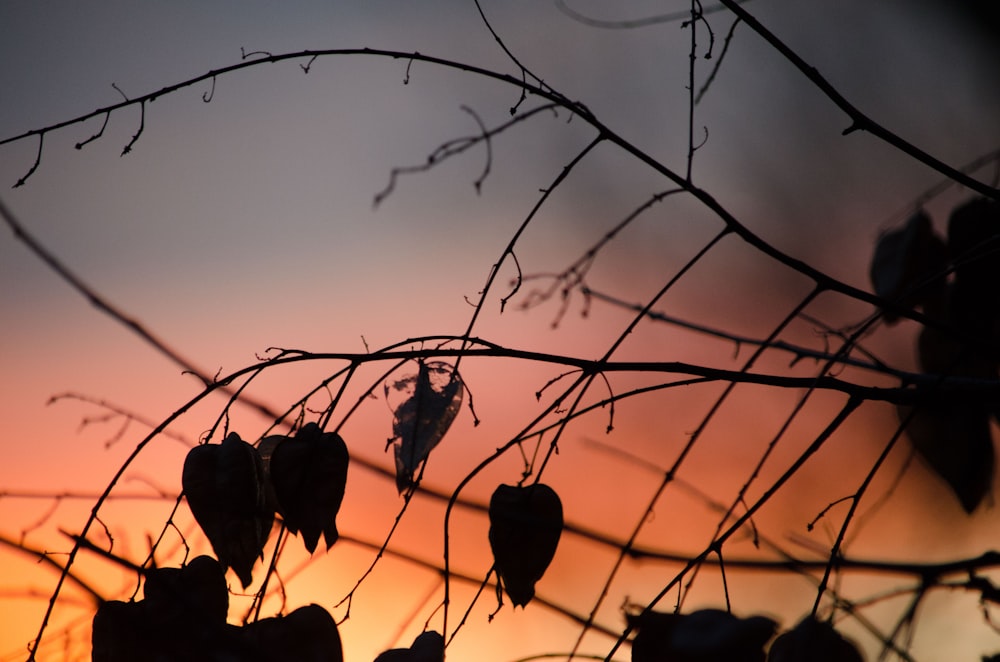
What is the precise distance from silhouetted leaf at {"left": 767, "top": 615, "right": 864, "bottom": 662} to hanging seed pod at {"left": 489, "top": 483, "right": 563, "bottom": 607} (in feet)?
0.58

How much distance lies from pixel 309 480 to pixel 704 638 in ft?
0.97

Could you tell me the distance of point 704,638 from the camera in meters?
0.56

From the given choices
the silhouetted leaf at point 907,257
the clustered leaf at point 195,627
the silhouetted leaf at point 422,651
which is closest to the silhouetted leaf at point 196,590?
the clustered leaf at point 195,627

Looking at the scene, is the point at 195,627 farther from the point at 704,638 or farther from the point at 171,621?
the point at 704,638

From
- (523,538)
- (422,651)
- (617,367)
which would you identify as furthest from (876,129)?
(422,651)

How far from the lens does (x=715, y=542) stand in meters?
0.62

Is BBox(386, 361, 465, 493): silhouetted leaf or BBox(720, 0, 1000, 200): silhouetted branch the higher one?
BBox(720, 0, 1000, 200): silhouetted branch

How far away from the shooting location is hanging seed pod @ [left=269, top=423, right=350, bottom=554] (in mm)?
626

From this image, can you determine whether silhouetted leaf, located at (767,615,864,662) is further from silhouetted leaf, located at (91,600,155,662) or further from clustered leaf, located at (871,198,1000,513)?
silhouetted leaf, located at (91,600,155,662)

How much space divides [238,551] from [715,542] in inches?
13.7

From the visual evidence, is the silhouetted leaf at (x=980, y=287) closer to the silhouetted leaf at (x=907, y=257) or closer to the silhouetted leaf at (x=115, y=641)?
the silhouetted leaf at (x=907, y=257)

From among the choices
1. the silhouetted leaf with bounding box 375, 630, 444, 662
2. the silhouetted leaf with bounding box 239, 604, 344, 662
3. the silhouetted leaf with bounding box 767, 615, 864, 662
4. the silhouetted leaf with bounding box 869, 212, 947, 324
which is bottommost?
the silhouetted leaf with bounding box 767, 615, 864, 662

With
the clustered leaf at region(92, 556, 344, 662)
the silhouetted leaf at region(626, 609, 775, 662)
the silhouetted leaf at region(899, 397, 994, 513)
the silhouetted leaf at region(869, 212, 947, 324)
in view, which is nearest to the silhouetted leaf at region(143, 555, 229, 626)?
the clustered leaf at region(92, 556, 344, 662)

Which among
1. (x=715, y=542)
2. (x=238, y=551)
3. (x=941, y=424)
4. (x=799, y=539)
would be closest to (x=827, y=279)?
(x=715, y=542)
